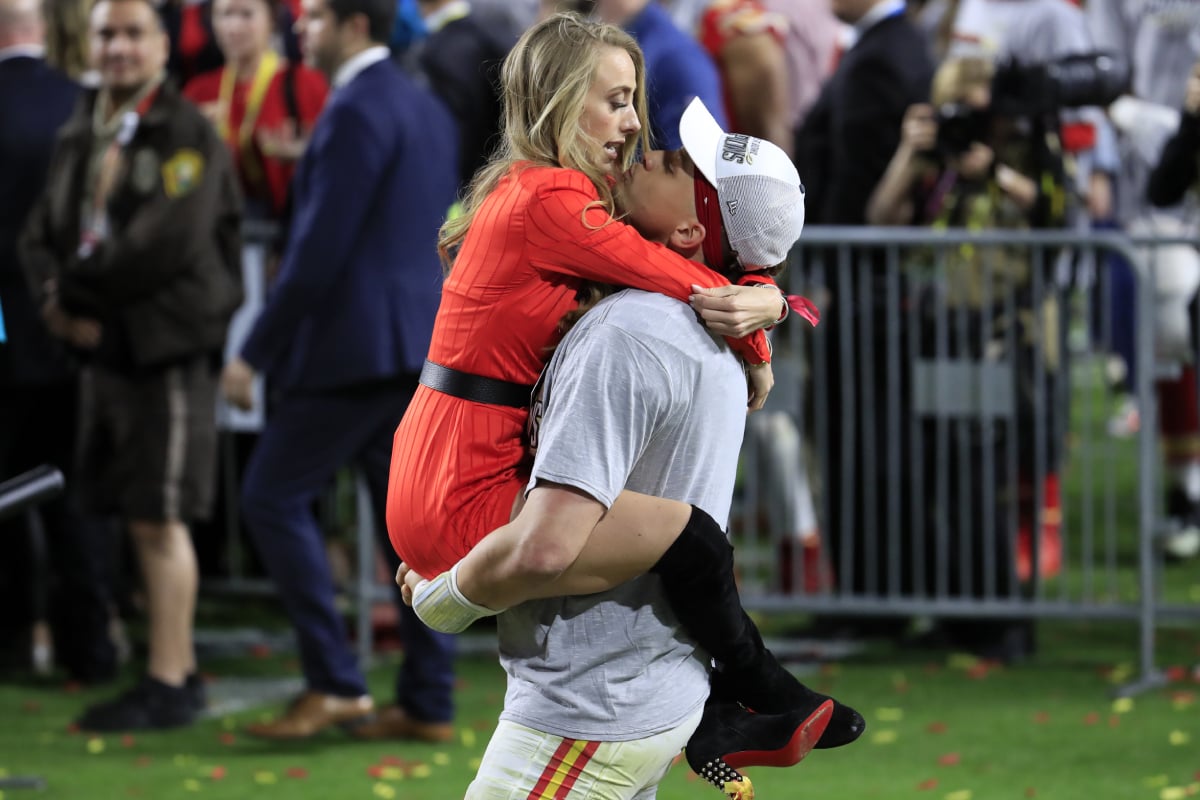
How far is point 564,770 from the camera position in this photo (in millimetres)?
2836

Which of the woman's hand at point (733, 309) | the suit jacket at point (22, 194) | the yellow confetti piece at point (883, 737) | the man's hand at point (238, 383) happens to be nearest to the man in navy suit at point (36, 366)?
the suit jacket at point (22, 194)

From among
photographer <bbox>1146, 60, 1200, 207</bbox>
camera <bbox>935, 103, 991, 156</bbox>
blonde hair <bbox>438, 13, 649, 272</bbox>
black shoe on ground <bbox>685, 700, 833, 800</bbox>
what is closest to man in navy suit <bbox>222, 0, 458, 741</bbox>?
camera <bbox>935, 103, 991, 156</bbox>

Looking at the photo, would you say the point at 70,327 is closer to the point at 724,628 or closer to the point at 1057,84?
the point at 1057,84

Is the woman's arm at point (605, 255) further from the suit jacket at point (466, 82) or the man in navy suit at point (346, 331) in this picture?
the suit jacket at point (466, 82)

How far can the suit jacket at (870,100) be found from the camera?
7.07m

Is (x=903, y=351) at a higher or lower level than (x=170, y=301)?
lower

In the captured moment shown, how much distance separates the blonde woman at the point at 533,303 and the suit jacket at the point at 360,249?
262cm

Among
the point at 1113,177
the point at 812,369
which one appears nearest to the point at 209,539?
the point at 812,369

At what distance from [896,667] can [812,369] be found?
1142 mm

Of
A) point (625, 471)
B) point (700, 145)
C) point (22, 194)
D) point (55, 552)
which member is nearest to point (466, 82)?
point (22, 194)

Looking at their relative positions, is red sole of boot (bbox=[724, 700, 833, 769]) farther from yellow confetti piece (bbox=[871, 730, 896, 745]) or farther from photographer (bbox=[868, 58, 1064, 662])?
photographer (bbox=[868, 58, 1064, 662])

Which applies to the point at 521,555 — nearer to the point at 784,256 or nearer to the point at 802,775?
the point at 784,256

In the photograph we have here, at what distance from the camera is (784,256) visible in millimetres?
2936

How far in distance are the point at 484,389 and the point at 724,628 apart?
518mm
